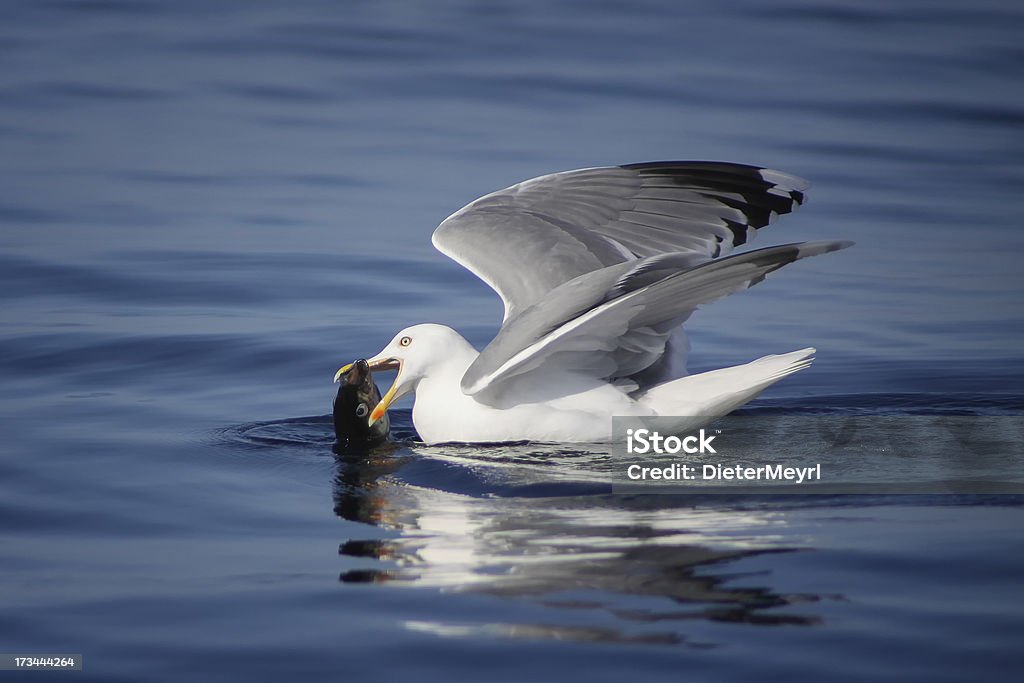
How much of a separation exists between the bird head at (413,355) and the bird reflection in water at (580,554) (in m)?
1.03

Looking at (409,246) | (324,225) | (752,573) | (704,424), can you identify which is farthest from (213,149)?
(752,573)

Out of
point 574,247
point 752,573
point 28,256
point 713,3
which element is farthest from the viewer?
point 713,3

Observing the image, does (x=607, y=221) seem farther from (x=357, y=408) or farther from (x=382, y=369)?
(x=357, y=408)

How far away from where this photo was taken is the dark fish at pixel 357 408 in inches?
262

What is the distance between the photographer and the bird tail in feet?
20.4

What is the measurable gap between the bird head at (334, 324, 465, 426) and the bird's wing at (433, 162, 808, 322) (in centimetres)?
36

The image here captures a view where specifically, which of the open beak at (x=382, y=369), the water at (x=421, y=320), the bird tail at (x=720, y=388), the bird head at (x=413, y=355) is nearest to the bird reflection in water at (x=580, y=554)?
the water at (x=421, y=320)

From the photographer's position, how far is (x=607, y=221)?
25.3 ft

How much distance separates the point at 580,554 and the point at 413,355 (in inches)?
93.0

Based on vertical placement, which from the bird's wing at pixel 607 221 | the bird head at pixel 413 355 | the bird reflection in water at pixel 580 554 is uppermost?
the bird's wing at pixel 607 221

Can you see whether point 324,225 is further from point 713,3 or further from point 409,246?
point 713,3

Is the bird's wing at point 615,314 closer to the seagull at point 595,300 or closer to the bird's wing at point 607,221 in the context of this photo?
the seagull at point 595,300

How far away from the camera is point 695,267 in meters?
5.68

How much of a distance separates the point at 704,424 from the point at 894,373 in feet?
6.15
